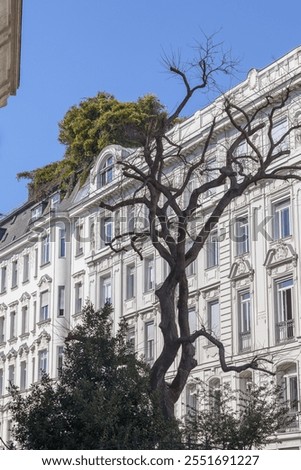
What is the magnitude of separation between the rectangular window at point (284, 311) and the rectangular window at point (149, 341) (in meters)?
8.68

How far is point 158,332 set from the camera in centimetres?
4388

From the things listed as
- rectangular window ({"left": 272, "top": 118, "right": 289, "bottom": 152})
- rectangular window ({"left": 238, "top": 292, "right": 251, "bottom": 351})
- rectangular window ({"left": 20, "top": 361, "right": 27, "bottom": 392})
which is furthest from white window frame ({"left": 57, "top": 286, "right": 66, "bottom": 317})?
rectangular window ({"left": 272, "top": 118, "right": 289, "bottom": 152})

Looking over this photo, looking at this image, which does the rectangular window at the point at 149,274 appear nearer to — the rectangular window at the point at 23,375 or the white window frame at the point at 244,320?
the white window frame at the point at 244,320

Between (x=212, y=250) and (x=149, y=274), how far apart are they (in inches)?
198

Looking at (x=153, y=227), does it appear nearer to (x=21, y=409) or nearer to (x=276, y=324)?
(x=21, y=409)

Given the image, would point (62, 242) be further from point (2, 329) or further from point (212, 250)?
point (212, 250)

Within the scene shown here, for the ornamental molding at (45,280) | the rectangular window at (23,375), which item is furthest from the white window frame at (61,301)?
the rectangular window at (23,375)

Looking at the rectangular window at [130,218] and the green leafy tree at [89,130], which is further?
the green leafy tree at [89,130]

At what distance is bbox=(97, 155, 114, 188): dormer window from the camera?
2013 inches

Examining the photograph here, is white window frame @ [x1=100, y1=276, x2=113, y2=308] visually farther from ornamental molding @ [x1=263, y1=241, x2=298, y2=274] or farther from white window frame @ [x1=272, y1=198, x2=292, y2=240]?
white window frame @ [x1=272, y1=198, x2=292, y2=240]

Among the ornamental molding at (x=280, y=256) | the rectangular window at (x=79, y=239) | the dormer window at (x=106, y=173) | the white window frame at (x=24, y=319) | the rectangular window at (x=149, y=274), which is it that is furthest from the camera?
the white window frame at (x=24, y=319)

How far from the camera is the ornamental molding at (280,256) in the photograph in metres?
36.4

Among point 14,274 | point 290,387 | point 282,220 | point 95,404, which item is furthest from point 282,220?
point 14,274
